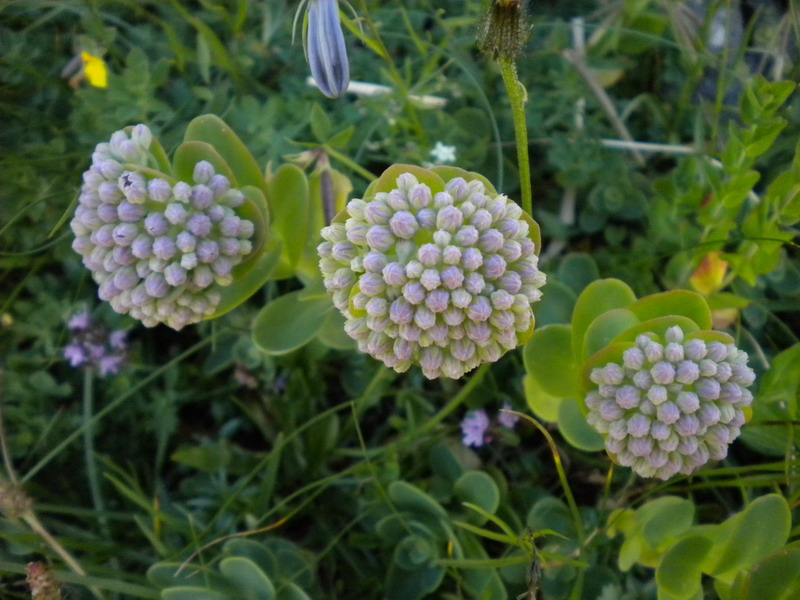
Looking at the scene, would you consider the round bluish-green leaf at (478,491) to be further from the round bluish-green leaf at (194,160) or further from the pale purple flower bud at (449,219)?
the round bluish-green leaf at (194,160)

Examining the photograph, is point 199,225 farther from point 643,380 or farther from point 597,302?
point 643,380

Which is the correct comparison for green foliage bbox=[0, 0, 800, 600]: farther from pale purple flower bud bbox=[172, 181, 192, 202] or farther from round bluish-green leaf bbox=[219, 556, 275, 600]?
pale purple flower bud bbox=[172, 181, 192, 202]

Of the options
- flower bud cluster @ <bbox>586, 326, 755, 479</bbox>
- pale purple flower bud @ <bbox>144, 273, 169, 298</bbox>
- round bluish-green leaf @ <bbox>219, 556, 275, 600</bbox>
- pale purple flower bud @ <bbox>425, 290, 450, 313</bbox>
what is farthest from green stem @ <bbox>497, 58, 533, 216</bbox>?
round bluish-green leaf @ <bbox>219, 556, 275, 600</bbox>

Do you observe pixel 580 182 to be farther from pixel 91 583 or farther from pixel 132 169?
pixel 91 583

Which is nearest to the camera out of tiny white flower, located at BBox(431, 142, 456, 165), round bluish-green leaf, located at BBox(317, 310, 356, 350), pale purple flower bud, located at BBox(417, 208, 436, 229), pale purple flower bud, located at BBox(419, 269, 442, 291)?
pale purple flower bud, located at BBox(419, 269, 442, 291)

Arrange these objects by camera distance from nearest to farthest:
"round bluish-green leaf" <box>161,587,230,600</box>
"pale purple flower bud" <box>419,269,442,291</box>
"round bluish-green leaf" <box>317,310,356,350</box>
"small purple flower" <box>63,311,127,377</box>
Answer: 1. "pale purple flower bud" <box>419,269,442,291</box>
2. "round bluish-green leaf" <box>161,587,230,600</box>
3. "round bluish-green leaf" <box>317,310,356,350</box>
4. "small purple flower" <box>63,311,127,377</box>

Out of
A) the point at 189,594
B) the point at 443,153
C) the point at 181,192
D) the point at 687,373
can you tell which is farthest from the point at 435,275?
the point at 189,594

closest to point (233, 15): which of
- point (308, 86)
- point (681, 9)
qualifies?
point (308, 86)
